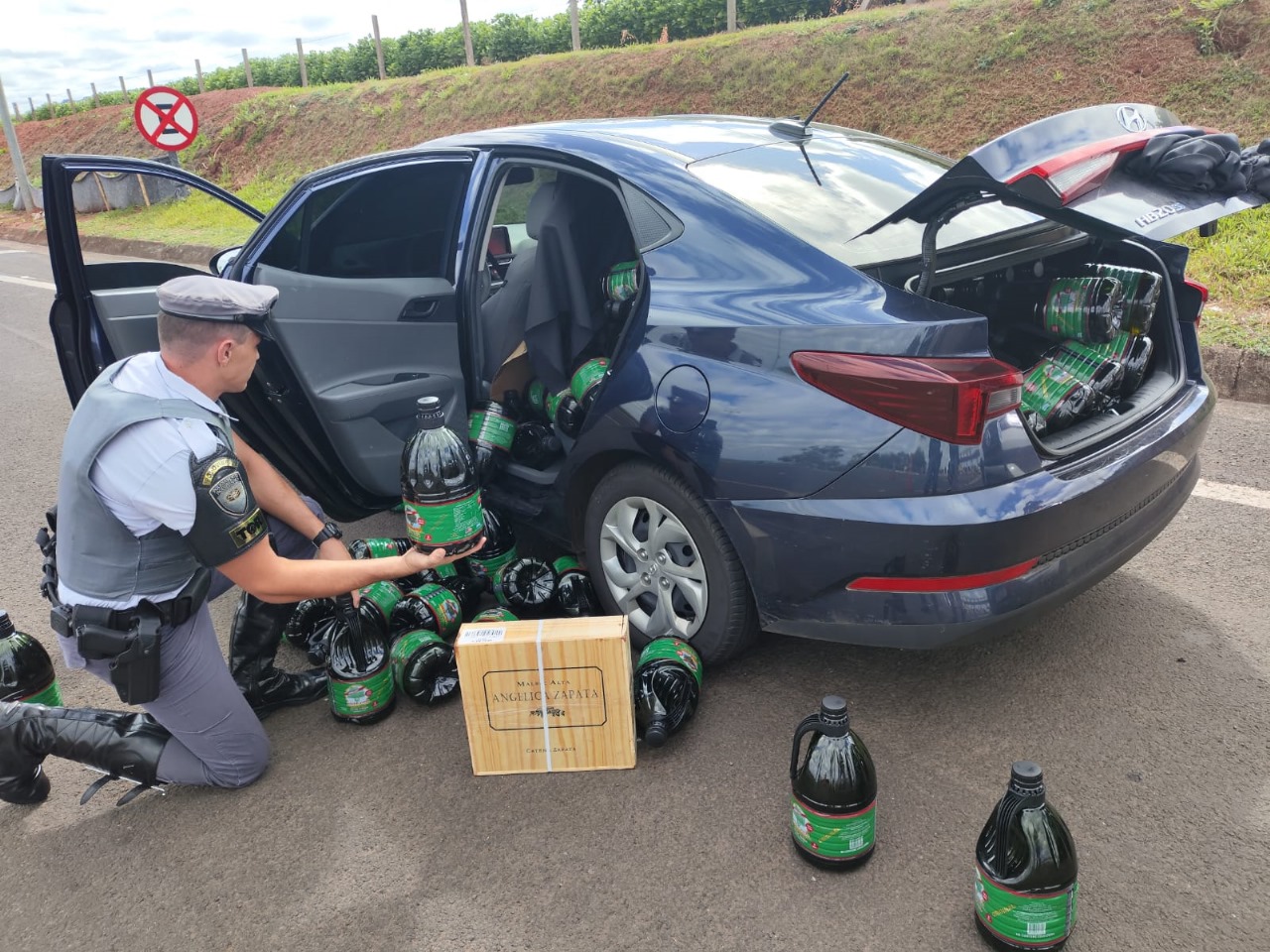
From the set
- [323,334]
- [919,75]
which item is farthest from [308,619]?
[919,75]

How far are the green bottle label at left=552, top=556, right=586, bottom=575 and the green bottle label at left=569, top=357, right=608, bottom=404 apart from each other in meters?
0.58

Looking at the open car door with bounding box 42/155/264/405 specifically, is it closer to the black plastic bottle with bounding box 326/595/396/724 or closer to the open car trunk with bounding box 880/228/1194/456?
the black plastic bottle with bounding box 326/595/396/724

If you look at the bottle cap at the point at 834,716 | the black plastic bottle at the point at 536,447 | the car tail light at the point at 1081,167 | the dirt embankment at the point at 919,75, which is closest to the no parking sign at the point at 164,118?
the dirt embankment at the point at 919,75

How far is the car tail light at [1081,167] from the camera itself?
224 cm

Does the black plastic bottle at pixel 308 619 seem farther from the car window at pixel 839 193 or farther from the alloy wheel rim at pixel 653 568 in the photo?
the car window at pixel 839 193

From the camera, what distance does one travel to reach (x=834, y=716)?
2.16 metres

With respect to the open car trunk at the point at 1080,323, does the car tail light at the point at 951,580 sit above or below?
below

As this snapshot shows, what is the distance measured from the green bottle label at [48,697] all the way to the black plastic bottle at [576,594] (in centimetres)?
165

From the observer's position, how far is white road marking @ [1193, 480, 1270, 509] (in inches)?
160

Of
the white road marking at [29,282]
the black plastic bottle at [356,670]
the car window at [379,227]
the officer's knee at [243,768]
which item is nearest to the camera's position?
the officer's knee at [243,768]

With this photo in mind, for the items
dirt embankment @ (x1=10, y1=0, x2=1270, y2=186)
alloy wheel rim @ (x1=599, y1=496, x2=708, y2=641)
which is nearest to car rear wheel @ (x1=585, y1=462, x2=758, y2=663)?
alloy wheel rim @ (x1=599, y1=496, x2=708, y2=641)

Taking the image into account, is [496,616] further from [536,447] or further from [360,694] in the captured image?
[536,447]

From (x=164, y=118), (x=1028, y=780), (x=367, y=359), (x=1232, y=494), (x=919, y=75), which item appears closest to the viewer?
(x=1028, y=780)

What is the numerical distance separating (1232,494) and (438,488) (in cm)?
348
